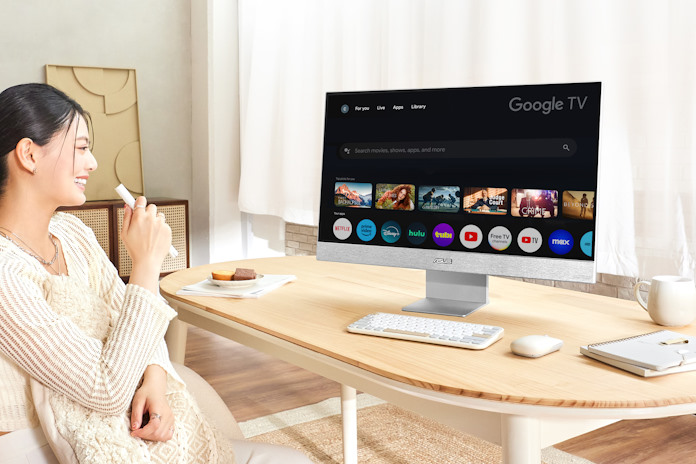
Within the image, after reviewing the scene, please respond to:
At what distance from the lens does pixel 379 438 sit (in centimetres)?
267

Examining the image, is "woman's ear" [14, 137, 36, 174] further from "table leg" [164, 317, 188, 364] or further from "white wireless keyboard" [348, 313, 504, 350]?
"table leg" [164, 317, 188, 364]

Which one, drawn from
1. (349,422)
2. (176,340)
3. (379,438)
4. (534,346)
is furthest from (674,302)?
(379,438)

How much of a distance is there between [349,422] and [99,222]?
123 inches

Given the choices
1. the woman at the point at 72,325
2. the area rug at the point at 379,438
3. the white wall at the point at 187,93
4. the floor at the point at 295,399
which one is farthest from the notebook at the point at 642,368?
the white wall at the point at 187,93

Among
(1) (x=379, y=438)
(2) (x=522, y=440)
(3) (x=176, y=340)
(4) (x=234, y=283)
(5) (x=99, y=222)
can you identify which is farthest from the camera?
(5) (x=99, y=222)

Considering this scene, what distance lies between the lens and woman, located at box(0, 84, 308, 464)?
1.16 m

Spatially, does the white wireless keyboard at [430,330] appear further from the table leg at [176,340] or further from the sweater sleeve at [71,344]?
the table leg at [176,340]

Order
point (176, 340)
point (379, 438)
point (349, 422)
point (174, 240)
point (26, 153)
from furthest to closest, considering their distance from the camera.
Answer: point (174, 240) < point (379, 438) < point (349, 422) < point (176, 340) < point (26, 153)

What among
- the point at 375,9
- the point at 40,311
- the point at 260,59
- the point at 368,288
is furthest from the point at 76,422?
the point at 260,59

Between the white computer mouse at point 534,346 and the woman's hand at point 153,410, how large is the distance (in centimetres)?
63

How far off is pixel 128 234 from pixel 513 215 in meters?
0.80

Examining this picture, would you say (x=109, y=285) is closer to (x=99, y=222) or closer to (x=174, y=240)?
(x=99, y=222)

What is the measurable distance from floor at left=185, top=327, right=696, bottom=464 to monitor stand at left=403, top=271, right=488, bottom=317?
120cm

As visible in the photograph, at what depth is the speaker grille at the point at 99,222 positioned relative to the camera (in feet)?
15.6
